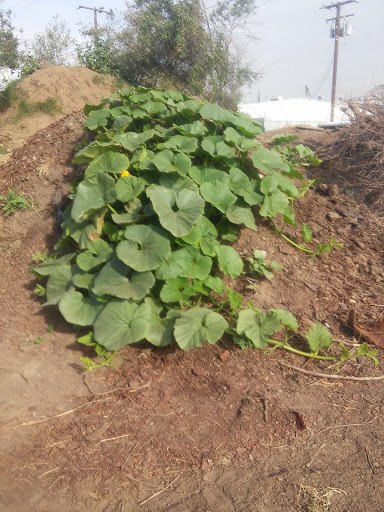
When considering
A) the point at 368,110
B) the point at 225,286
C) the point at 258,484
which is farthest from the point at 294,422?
the point at 368,110

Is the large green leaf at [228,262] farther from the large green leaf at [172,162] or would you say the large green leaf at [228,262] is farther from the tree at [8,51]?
the tree at [8,51]

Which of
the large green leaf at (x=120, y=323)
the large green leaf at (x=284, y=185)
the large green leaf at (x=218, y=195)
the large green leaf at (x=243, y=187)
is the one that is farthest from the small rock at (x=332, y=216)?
the large green leaf at (x=120, y=323)

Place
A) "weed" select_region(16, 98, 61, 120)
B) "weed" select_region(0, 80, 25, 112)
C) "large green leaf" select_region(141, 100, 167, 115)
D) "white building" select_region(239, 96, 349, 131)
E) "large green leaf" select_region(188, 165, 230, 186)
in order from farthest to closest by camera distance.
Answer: "white building" select_region(239, 96, 349, 131) → "weed" select_region(0, 80, 25, 112) → "weed" select_region(16, 98, 61, 120) → "large green leaf" select_region(141, 100, 167, 115) → "large green leaf" select_region(188, 165, 230, 186)

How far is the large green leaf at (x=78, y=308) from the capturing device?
2996 mm

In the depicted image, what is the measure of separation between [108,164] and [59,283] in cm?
95

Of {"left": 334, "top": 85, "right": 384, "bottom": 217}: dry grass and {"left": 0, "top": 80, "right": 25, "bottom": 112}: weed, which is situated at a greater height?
{"left": 0, "top": 80, "right": 25, "bottom": 112}: weed

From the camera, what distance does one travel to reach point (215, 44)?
1145cm

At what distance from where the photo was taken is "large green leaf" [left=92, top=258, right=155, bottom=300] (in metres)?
2.89

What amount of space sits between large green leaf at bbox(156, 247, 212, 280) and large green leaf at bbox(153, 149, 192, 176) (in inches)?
26.7

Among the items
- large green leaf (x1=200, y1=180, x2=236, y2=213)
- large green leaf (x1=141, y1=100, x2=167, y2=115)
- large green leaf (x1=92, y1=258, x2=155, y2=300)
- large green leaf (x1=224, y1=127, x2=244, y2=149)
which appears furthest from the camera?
large green leaf (x1=141, y1=100, x2=167, y2=115)

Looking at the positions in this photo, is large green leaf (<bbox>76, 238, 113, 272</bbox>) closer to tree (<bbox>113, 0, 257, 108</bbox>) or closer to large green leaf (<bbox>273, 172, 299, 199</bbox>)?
large green leaf (<bbox>273, 172, 299, 199</bbox>)

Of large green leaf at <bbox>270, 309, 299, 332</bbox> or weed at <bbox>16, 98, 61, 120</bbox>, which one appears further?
weed at <bbox>16, 98, 61, 120</bbox>

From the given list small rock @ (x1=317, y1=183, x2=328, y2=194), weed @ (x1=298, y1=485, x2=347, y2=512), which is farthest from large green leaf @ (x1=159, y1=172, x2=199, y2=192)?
weed @ (x1=298, y1=485, x2=347, y2=512)

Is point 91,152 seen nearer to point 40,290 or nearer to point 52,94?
→ point 40,290
